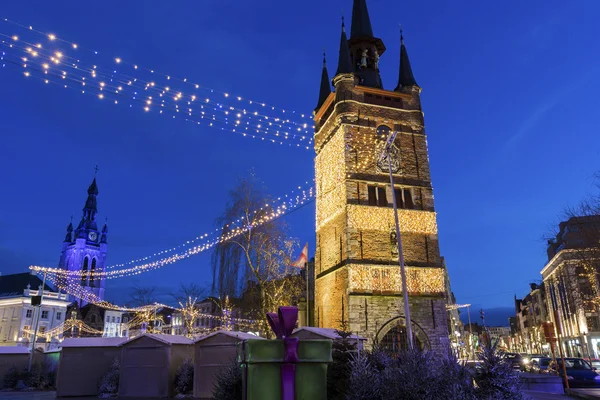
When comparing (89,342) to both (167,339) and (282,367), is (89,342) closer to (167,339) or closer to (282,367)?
(167,339)

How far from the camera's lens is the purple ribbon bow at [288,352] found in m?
4.51

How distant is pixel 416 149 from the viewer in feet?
95.2

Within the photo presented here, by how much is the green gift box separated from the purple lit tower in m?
108

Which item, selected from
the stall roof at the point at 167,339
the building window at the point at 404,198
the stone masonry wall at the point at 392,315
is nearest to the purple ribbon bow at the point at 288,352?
the stall roof at the point at 167,339

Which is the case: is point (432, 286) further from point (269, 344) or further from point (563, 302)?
point (563, 302)

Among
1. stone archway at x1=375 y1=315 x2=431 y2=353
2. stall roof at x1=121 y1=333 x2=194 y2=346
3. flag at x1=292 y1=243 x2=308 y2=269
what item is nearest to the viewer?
stall roof at x1=121 y1=333 x2=194 y2=346

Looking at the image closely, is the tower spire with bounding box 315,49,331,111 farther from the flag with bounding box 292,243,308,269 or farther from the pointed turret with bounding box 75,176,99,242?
the pointed turret with bounding box 75,176,99,242

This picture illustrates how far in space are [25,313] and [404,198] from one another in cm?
5482

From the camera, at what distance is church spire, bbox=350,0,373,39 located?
3384 centimetres

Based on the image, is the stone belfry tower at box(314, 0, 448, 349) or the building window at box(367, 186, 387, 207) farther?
the building window at box(367, 186, 387, 207)

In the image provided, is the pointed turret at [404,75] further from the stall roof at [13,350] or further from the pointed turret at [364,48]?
the stall roof at [13,350]

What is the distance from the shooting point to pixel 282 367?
455cm

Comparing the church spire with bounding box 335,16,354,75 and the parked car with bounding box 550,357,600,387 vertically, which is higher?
the church spire with bounding box 335,16,354,75

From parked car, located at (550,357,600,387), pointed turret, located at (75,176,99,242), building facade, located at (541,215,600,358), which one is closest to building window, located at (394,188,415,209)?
parked car, located at (550,357,600,387)
